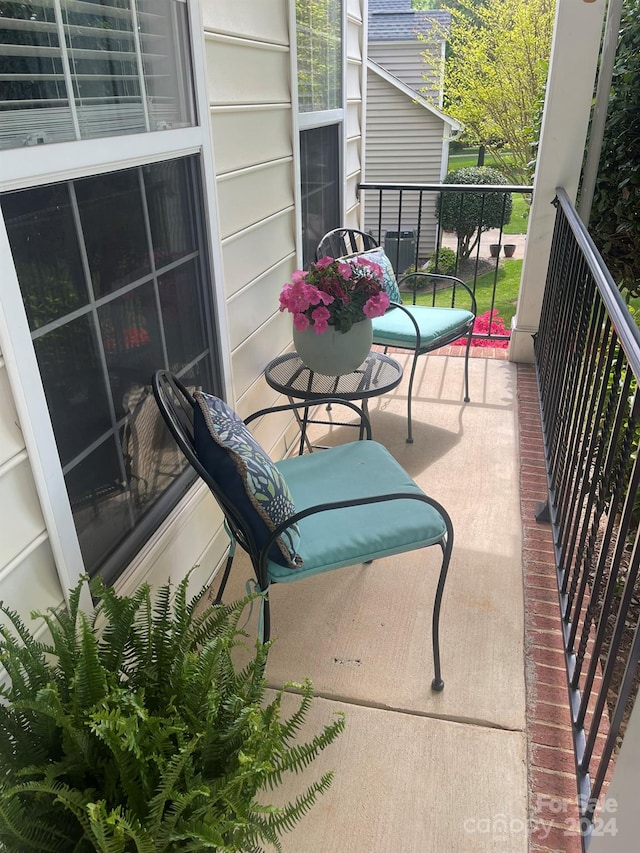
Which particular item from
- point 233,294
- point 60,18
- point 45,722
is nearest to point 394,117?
point 233,294

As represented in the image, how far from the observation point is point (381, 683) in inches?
74.0

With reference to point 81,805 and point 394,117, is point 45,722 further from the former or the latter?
point 394,117

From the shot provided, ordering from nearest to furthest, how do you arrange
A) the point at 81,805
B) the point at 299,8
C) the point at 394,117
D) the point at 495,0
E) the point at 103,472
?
the point at 81,805
the point at 103,472
the point at 299,8
the point at 495,0
the point at 394,117

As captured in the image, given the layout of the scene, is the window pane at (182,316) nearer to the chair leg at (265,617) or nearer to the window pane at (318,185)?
the chair leg at (265,617)

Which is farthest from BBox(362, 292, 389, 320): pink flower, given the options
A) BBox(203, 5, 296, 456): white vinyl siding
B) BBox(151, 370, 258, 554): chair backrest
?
BBox(151, 370, 258, 554): chair backrest

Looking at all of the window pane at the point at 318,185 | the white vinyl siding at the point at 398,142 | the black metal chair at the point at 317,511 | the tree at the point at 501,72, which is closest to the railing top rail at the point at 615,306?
the black metal chair at the point at 317,511

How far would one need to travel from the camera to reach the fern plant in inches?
40.4

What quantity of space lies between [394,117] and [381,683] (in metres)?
9.89

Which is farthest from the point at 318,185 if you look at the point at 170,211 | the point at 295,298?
the point at 170,211

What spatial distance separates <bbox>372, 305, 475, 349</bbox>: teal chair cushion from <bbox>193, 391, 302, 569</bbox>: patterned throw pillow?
1736 mm

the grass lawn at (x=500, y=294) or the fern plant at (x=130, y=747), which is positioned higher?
the fern plant at (x=130, y=747)

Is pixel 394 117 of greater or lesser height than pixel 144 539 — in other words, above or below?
above

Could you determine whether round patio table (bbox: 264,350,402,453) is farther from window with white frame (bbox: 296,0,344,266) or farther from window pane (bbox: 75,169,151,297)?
window pane (bbox: 75,169,151,297)

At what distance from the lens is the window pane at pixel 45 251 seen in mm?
1254
